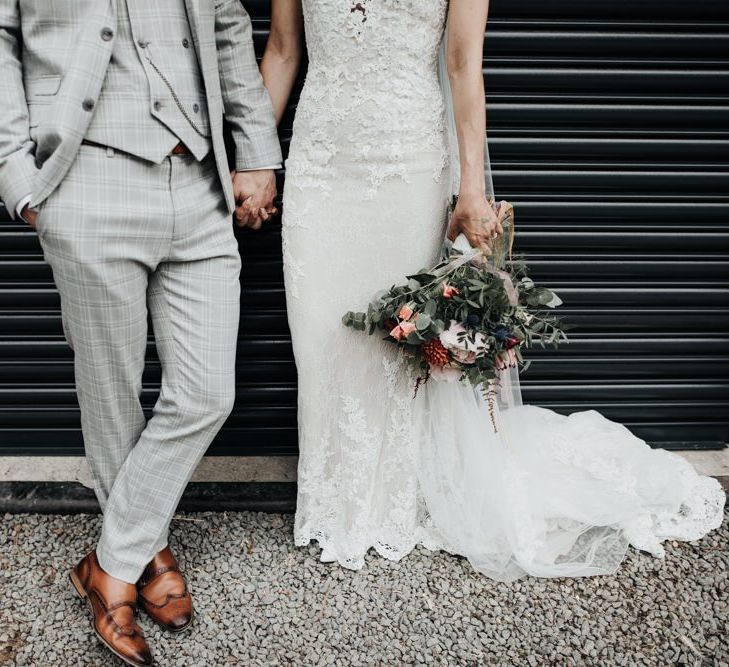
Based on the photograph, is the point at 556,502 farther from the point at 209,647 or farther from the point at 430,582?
the point at 209,647

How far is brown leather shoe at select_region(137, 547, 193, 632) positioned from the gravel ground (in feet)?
0.22

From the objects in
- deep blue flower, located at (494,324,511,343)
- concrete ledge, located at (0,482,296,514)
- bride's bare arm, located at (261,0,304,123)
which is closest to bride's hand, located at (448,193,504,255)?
deep blue flower, located at (494,324,511,343)

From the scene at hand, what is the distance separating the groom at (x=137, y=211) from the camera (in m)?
1.94

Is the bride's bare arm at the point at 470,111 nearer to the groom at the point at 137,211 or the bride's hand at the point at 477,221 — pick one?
the bride's hand at the point at 477,221

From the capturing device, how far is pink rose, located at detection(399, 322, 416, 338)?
2262mm

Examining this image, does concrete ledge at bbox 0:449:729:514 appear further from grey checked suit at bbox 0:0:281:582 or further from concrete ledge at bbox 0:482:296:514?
grey checked suit at bbox 0:0:281:582

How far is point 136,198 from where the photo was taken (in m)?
2.06

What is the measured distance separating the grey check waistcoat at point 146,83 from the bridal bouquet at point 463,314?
0.93m

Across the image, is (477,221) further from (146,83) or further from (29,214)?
(29,214)

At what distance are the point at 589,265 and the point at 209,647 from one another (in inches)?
88.4

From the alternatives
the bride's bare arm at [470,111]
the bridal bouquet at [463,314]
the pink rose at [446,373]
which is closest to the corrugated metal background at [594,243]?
the bride's bare arm at [470,111]

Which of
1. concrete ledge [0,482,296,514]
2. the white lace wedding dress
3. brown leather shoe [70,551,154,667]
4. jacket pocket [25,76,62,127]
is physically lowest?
concrete ledge [0,482,296,514]

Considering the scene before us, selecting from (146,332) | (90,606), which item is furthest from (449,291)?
(90,606)

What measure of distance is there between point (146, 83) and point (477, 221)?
1168 mm
